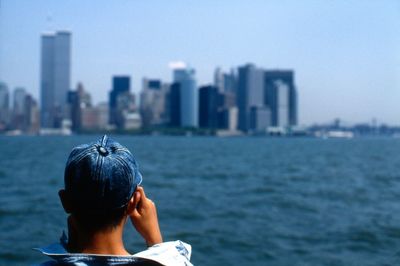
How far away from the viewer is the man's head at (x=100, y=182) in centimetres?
163

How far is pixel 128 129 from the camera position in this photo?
139750 millimetres

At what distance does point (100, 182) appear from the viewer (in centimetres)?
163

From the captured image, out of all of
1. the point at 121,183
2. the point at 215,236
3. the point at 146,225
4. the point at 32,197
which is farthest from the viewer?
the point at 32,197

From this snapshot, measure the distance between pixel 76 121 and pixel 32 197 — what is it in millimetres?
126715

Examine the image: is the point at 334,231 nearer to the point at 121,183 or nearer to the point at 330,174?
the point at 121,183

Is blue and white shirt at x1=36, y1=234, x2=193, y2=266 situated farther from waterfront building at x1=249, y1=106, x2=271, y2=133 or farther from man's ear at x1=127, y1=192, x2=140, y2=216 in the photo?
waterfront building at x1=249, y1=106, x2=271, y2=133

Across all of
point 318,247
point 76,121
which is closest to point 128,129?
point 76,121

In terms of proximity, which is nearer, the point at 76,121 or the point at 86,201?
the point at 86,201

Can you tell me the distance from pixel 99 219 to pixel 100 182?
0.12 meters

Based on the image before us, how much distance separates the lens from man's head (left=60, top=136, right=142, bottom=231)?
5.35 feet

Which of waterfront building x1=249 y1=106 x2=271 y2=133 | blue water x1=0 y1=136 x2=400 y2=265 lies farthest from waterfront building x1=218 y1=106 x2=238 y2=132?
blue water x1=0 y1=136 x2=400 y2=265

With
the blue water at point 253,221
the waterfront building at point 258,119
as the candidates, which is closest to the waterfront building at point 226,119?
the waterfront building at point 258,119

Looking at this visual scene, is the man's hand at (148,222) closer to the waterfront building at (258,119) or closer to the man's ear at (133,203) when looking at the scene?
the man's ear at (133,203)

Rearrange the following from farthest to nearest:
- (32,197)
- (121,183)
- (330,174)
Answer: (330,174) < (32,197) < (121,183)
